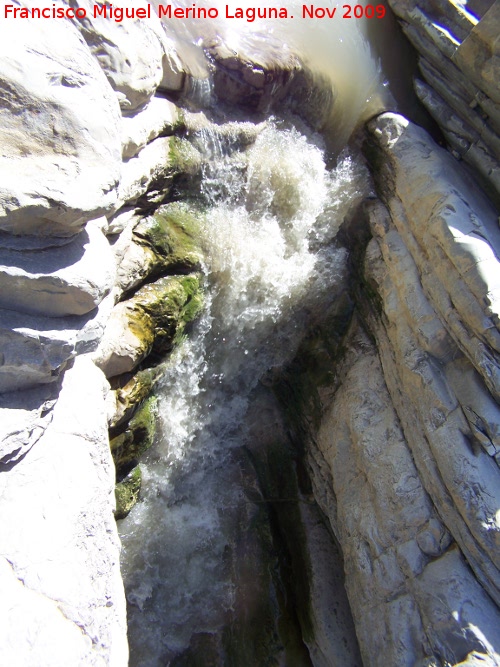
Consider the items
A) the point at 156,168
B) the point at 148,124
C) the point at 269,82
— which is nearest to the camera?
the point at 148,124

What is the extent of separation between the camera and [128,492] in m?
4.47

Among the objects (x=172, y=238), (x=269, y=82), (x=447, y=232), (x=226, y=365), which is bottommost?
(x=226, y=365)

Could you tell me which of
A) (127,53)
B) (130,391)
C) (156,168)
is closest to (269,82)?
(156,168)

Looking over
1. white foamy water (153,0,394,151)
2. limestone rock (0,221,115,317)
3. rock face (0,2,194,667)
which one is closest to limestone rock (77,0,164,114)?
rock face (0,2,194,667)

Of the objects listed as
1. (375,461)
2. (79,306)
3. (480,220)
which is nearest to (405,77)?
(480,220)

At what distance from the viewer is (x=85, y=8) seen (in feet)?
11.0

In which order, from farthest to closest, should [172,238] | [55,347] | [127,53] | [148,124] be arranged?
[172,238]
[148,124]
[127,53]
[55,347]

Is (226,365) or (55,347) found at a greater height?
(226,365)

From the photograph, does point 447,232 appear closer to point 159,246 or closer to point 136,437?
point 159,246

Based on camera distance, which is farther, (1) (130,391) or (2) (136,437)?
(2) (136,437)

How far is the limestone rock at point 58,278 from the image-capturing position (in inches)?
100

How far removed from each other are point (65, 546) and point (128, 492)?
1.94 meters

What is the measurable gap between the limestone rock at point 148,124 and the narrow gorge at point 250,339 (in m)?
0.03

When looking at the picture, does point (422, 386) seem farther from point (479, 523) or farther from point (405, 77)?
point (405, 77)
